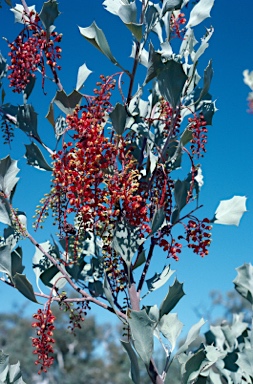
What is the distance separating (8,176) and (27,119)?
248mm

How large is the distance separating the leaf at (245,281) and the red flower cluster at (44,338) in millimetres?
768

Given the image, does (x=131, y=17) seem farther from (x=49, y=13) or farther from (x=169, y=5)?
(x=49, y=13)

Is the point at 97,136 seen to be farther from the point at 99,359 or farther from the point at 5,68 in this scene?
the point at 99,359

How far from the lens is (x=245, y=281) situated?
2.07 m

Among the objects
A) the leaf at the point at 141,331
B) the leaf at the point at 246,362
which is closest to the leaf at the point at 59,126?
the leaf at the point at 141,331

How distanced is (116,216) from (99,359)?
2295 cm

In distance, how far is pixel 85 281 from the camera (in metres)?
1.92

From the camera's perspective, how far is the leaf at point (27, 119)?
73.2 inches

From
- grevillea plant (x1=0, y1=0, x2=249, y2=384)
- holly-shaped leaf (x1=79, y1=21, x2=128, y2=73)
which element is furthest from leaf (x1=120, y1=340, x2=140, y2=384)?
holly-shaped leaf (x1=79, y1=21, x2=128, y2=73)

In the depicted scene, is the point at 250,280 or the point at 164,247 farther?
the point at 250,280

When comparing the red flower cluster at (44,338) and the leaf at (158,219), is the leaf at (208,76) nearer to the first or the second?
the leaf at (158,219)

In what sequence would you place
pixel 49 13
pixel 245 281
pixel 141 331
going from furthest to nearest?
1. pixel 245 281
2. pixel 49 13
3. pixel 141 331

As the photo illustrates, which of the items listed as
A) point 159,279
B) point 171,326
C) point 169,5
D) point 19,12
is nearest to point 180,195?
point 159,279

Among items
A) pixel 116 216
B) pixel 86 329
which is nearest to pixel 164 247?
pixel 116 216
